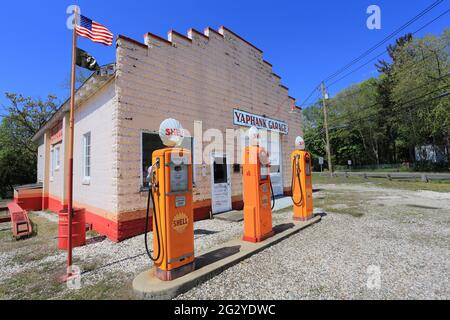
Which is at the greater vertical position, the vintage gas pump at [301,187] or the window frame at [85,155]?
the window frame at [85,155]

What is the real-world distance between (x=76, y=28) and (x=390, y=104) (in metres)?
41.4

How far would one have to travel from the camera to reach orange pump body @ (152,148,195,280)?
346cm

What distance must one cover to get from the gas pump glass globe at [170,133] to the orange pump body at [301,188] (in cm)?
→ 399

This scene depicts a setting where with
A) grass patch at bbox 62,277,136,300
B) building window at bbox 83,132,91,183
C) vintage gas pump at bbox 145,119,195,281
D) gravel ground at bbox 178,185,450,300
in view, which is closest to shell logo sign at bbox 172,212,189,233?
vintage gas pump at bbox 145,119,195,281

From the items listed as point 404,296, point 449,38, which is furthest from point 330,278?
point 449,38

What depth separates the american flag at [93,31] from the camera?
4.55 metres

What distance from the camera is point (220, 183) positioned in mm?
8570

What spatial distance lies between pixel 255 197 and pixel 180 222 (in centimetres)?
196

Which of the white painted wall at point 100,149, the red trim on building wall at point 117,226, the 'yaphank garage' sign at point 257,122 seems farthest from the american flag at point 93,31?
the 'yaphank garage' sign at point 257,122

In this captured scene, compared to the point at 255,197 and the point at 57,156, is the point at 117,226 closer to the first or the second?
the point at 255,197

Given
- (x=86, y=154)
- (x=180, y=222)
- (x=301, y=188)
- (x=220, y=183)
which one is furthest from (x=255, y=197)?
(x=86, y=154)

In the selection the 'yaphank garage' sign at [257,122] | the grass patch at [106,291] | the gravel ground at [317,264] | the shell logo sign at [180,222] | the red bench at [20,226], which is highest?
the 'yaphank garage' sign at [257,122]

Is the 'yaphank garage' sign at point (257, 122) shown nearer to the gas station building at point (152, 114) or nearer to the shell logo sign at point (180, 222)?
the gas station building at point (152, 114)
